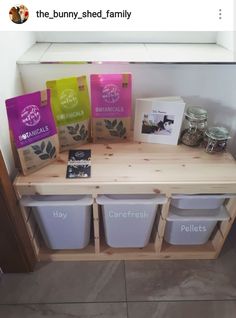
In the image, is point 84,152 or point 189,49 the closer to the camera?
point 84,152

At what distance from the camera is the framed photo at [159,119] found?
1093 millimetres

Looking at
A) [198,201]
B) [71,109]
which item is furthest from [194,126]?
[71,109]

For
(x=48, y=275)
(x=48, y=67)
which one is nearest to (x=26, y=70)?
(x=48, y=67)

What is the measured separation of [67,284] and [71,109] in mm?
806

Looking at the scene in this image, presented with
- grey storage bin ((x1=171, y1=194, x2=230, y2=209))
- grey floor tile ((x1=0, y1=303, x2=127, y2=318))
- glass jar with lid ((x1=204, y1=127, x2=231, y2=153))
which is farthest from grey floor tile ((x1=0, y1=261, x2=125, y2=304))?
glass jar with lid ((x1=204, y1=127, x2=231, y2=153))

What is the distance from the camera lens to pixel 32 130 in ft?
3.11

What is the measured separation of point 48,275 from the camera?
3.96 feet

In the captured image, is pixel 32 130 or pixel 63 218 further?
pixel 63 218

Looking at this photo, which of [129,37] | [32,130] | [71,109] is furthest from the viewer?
[129,37]

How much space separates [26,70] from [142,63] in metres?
0.50

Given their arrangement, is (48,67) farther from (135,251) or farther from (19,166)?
(135,251)

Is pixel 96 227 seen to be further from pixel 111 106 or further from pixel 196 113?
pixel 196 113
